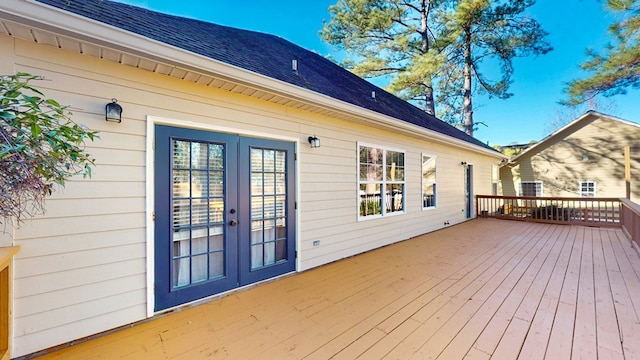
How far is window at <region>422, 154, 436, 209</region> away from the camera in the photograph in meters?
6.90

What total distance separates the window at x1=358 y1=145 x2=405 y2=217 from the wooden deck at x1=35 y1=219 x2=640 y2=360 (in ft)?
4.08

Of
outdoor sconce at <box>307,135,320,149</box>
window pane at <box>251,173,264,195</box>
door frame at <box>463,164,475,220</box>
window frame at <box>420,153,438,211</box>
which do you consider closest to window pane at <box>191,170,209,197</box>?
window pane at <box>251,173,264,195</box>

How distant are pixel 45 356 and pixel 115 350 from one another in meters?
0.50

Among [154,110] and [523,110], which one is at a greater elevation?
[523,110]

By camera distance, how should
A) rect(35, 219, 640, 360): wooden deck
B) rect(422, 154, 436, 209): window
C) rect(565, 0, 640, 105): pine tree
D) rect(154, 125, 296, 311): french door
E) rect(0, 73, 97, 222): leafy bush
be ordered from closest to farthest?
rect(0, 73, 97, 222): leafy bush < rect(35, 219, 640, 360): wooden deck < rect(154, 125, 296, 311): french door < rect(422, 154, 436, 209): window < rect(565, 0, 640, 105): pine tree

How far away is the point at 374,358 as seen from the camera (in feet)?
6.44

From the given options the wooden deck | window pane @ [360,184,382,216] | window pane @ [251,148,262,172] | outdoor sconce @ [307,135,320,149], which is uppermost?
outdoor sconce @ [307,135,320,149]

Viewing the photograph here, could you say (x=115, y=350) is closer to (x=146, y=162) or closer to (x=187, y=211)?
(x=187, y=211)

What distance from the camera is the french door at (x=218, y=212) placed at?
106 inches

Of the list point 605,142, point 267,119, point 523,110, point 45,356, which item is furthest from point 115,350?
point 523,110

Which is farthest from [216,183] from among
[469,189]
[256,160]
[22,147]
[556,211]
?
[556,211]

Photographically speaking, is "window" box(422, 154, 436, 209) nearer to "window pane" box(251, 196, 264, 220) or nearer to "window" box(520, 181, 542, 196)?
"window pane" box(251, 196, 264, 220)

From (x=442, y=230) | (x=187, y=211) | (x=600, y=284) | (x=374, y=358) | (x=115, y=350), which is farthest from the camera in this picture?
(x=442, y=230)

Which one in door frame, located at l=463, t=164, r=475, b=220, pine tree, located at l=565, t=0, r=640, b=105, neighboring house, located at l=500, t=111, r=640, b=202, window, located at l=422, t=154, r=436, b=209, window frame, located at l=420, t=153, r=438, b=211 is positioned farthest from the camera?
neighboring house, located at l=500, t=111, r=640, b=202
